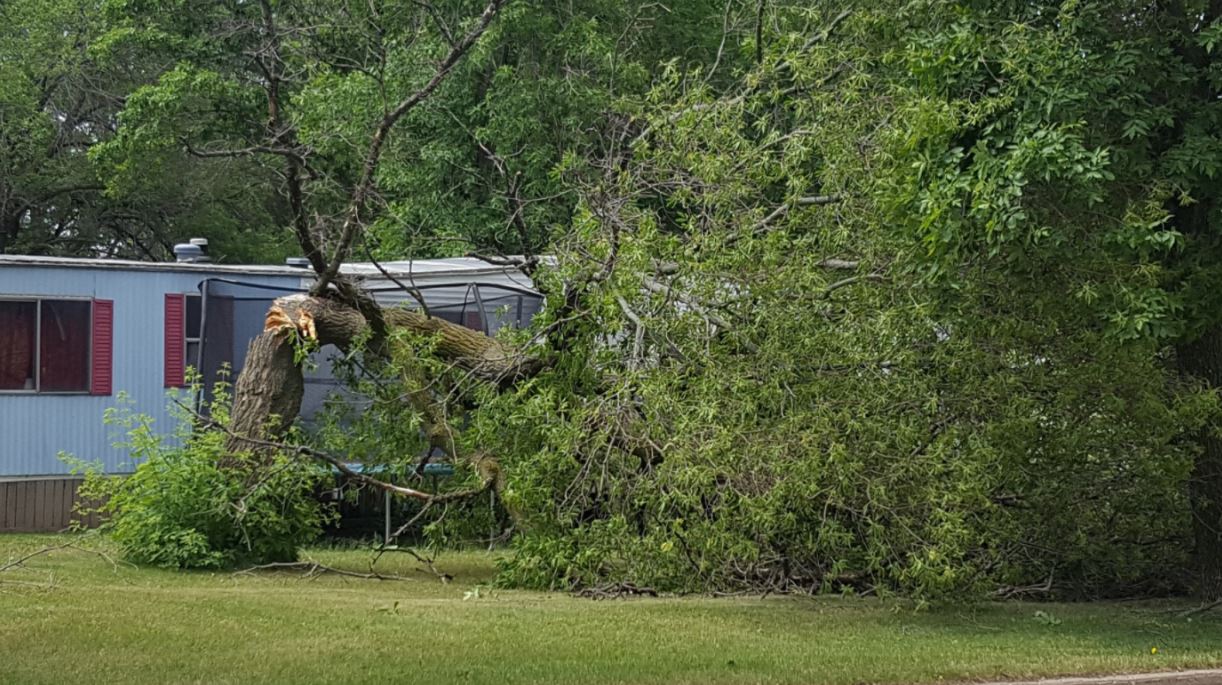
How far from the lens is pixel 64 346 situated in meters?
17.7

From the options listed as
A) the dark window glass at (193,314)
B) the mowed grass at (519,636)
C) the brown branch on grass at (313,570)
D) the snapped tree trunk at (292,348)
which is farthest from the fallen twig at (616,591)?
the dark window glass at (193,314)

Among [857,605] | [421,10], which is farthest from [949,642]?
[421,10]

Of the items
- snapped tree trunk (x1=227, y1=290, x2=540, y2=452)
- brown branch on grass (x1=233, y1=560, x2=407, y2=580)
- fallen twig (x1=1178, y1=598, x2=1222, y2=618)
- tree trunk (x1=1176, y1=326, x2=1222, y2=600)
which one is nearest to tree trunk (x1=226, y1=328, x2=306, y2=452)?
snapped tree trunk (x1=227, y1=290, x2=540, y2=452)

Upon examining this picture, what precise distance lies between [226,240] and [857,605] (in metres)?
23.5

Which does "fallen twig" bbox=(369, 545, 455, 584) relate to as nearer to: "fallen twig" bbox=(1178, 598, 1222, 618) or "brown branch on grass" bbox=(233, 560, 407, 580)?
"brown branch on grass" bbox=(233, 560, 407, 580)

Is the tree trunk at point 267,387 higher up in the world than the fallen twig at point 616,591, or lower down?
higher up

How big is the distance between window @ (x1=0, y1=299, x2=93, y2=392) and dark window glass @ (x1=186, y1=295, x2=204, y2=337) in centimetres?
116

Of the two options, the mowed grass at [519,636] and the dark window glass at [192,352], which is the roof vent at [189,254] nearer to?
the dark window glass at [192,352]

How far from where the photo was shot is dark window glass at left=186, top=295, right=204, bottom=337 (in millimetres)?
18031

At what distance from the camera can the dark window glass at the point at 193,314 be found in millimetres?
18031

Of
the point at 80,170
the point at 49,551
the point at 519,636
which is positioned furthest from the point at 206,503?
the point at 80,170

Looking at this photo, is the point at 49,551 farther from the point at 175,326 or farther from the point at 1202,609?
the point at 1202,609

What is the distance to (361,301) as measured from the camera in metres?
13.9

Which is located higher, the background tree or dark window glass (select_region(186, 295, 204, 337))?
the background tree
